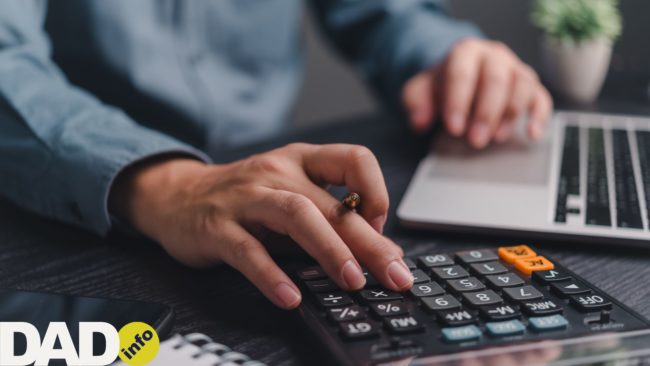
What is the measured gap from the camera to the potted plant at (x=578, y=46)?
893 mm

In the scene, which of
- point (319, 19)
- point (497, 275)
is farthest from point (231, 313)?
point (319, 19)

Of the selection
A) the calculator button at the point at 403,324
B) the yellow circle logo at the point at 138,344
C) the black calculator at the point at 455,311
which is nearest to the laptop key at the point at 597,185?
the black calculator at the point at 455,311

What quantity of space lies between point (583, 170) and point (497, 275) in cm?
24

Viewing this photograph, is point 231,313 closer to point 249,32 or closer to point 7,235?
point 7,235

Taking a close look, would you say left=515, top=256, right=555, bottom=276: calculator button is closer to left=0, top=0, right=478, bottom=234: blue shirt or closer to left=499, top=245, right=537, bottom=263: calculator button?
left=499, top=245, right=537, bottom=263: calculator button

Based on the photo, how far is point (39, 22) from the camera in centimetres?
68

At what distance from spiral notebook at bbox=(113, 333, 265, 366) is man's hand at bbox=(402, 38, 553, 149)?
393 mm

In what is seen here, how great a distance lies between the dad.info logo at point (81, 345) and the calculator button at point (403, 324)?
119 millimetres

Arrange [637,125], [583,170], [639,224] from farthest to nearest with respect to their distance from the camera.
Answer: [637,125] → [583,170] → [639,224]

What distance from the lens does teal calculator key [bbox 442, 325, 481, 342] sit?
337 mm

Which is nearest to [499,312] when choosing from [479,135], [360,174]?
[360,174]

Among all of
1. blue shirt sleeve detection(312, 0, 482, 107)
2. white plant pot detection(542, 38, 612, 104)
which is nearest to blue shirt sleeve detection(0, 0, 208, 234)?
blue shirt sleeve detection(312, 0, 482, 107)

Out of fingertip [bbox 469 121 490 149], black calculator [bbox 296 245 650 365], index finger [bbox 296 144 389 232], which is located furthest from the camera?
fingertip [bbox 469 121 490 149]

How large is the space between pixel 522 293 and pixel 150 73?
0.54 meters
